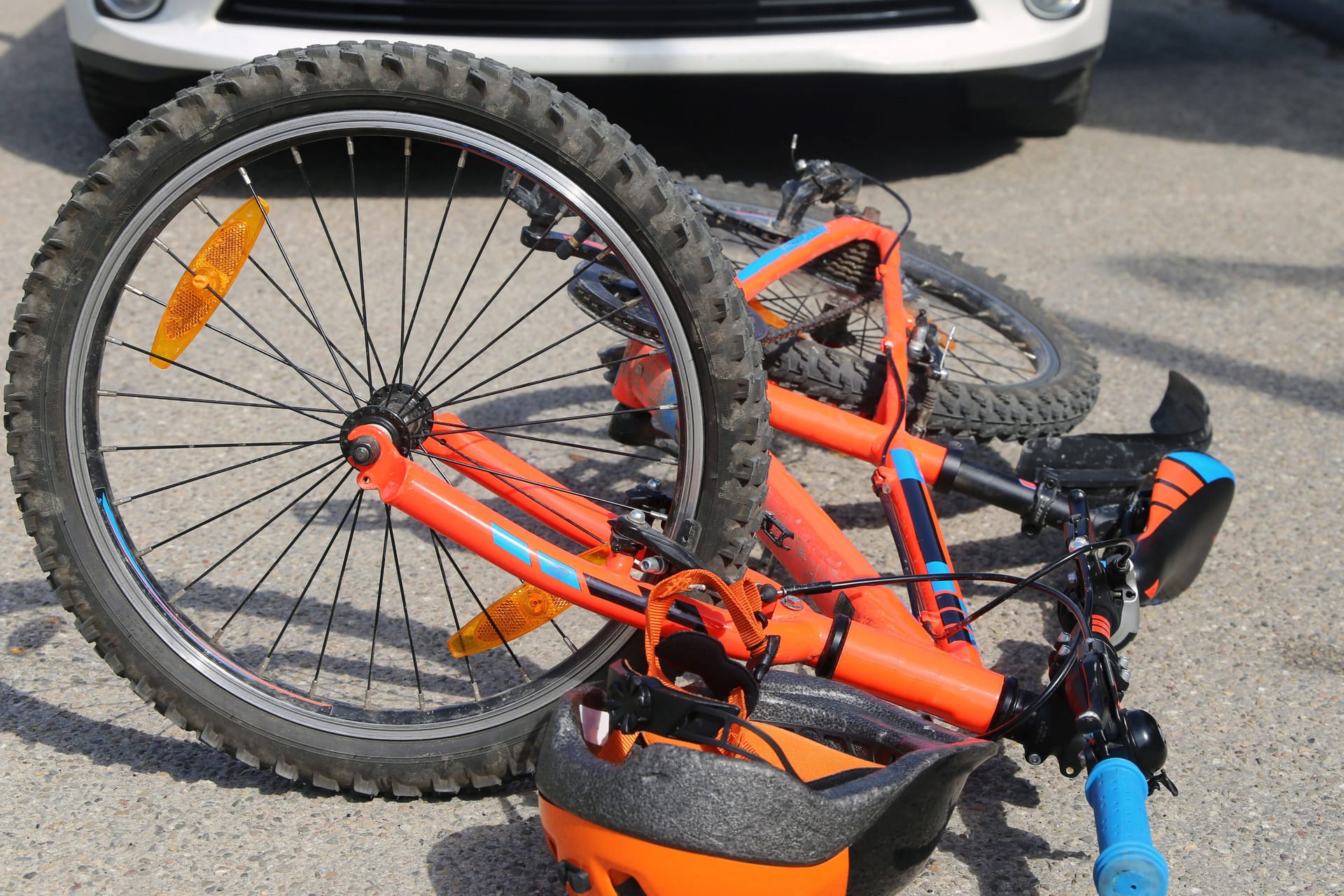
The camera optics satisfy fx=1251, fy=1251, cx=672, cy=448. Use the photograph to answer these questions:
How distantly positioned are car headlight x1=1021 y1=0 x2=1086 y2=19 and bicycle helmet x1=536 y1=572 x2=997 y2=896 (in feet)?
11.1

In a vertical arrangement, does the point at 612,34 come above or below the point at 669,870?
above

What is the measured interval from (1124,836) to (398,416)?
1177 millimetres

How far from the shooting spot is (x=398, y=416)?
1908 mm

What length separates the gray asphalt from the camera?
1.94 meters

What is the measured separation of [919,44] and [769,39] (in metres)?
0.52

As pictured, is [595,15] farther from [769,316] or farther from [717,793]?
[717,793]

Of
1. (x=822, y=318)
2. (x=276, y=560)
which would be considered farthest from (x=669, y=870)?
(x=822, y=318)

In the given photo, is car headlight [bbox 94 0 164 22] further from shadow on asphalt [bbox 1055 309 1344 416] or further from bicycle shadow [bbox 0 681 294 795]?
shadow on asphalt [bbox 1055 309 1344 416]

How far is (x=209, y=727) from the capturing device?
1.96 metres

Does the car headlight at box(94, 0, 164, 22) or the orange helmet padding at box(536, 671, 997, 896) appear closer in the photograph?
the orange helmet padding at box(536, 671, 997, 896)

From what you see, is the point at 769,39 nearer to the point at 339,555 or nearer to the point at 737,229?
the point at 737,229

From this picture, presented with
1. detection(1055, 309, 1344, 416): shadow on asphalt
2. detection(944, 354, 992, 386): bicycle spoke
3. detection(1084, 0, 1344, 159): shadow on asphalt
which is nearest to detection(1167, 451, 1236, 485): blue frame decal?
detection(944, 354, 992, 386): bicycle spoke

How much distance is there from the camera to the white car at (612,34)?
13.6ft

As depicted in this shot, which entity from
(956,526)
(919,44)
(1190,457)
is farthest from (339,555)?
(919,44)
